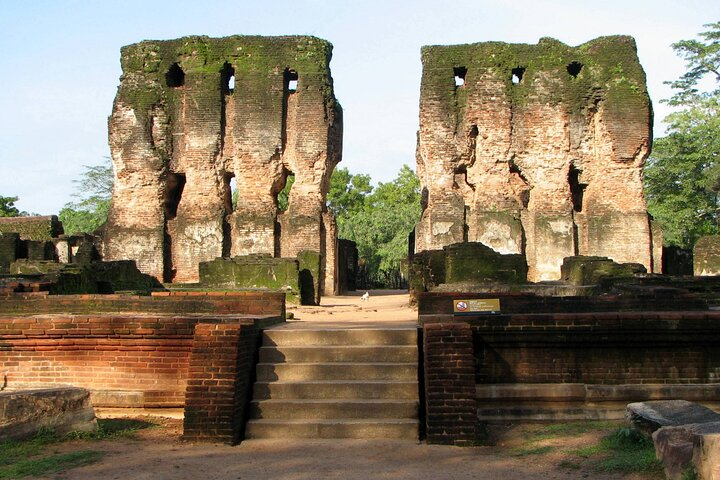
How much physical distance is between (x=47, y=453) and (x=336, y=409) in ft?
6.96

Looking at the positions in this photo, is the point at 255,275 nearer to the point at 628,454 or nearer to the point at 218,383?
the point at 218,383

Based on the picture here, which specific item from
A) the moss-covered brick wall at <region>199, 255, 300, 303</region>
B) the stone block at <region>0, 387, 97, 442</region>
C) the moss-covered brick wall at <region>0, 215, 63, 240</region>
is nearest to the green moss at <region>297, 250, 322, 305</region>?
the moss-covered brick wall at <region>199, 255, 300, 303</region>

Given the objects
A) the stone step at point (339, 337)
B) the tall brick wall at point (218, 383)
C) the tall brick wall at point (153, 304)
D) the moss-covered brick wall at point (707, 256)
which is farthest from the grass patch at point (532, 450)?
the moss-covered brick wall at point (707, 256)

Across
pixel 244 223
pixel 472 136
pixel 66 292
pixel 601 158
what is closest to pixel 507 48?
pixel 472 136

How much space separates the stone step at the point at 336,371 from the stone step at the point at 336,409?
12.4 inches

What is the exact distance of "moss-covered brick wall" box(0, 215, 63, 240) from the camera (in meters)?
28.3

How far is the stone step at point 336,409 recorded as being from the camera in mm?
5926

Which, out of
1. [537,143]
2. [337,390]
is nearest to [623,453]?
[337,390]

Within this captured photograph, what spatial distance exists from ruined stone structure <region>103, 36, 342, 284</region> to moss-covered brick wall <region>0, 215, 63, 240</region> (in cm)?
776

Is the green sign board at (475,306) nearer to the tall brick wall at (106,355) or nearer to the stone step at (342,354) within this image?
the stone step at (342,354)

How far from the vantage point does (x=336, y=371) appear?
20.7 ft

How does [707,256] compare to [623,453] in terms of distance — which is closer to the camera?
[623,453]

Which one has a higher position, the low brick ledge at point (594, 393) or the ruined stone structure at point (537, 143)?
the ruined stone structure at point (537, 143)

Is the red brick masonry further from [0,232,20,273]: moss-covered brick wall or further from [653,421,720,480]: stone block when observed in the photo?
[0,232,20,273]: moss-covered brick wall
